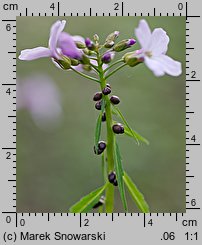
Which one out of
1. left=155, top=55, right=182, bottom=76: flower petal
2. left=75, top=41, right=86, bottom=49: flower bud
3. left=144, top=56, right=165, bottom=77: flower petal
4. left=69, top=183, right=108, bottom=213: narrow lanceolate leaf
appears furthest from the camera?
left=69, top=183, right=108, bottom=213: narrow lanceolate leaf

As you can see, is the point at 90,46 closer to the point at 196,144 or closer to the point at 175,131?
the point at 196,144

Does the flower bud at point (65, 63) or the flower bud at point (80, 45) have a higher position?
the flower bud at point (80, 45)

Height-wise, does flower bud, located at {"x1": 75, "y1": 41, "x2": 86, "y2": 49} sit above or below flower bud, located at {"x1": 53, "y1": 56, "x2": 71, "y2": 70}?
above

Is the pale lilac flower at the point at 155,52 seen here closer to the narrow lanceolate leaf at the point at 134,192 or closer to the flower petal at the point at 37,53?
the flower petal at the point at 37,53

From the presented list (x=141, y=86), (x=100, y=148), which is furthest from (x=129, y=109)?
(x=100, y=148)

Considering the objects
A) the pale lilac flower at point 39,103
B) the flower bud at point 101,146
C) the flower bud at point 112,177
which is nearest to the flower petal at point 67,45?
Result: the flower bud at point 101,146

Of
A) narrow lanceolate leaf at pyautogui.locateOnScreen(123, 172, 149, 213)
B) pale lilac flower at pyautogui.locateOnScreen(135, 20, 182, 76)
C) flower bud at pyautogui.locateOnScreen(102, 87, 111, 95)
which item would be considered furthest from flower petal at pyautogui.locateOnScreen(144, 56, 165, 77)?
narrow lanceolate leaf at pyautogui.locateOnScreen(123, 172, 149, 213)

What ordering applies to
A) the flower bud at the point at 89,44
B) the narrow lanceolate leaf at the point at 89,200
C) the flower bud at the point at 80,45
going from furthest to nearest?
the narrow lanceolate leaf at the point at 89,200, the flower bud at the point at 80,45, the flower bud at the point at 89,44

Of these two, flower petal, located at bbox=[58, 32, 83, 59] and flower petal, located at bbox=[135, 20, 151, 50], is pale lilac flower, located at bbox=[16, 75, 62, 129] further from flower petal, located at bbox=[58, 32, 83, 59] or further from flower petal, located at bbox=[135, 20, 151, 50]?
flower petal, located at bbox=[135, 20, 151, 50]
